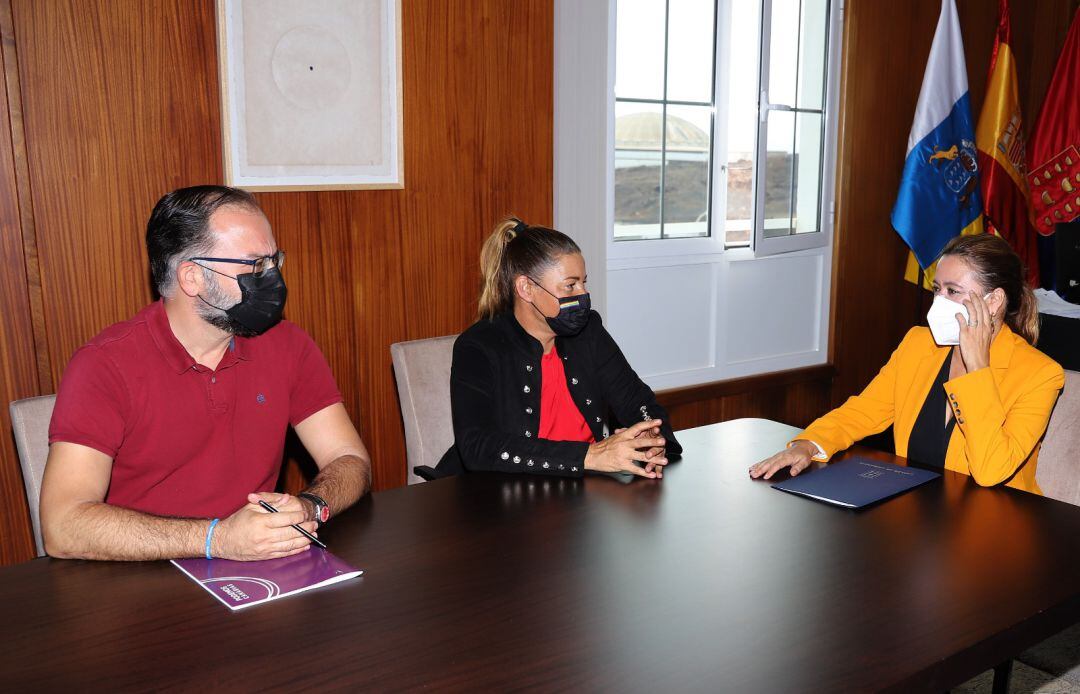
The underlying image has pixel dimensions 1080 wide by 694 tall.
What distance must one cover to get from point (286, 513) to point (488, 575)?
0.36 meters

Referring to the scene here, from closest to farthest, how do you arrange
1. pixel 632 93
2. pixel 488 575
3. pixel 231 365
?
pixel 488 575 → pixel 231 365 → pixel 632 93

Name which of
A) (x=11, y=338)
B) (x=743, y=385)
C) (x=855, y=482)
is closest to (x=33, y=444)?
(x=11, y=338)

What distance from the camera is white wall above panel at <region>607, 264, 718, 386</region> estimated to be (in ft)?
13.1

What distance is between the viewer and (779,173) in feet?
14.2

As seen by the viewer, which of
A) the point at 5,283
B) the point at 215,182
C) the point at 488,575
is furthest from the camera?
the point at 215,182

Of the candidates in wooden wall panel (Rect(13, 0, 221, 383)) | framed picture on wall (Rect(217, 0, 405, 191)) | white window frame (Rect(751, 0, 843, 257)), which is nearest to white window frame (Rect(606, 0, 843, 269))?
white window frame (Rect(751, 0, 843, 257))

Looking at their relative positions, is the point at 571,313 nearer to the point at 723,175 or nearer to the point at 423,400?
the point at 423,400

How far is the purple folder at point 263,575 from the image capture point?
1376mm

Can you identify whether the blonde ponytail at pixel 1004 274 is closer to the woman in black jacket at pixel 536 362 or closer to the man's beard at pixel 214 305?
the woman in black jacket at pixel 536 362

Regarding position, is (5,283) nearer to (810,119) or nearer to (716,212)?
(716,212)

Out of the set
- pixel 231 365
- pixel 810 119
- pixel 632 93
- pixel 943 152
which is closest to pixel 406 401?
pixel 231 365

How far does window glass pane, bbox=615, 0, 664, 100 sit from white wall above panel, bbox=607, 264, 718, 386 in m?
0.77

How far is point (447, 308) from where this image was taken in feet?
10.8

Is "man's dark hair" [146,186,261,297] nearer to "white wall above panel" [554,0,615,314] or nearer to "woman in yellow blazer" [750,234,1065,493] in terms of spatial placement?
"woman in yellow blazer" [750,234,1065,493]
